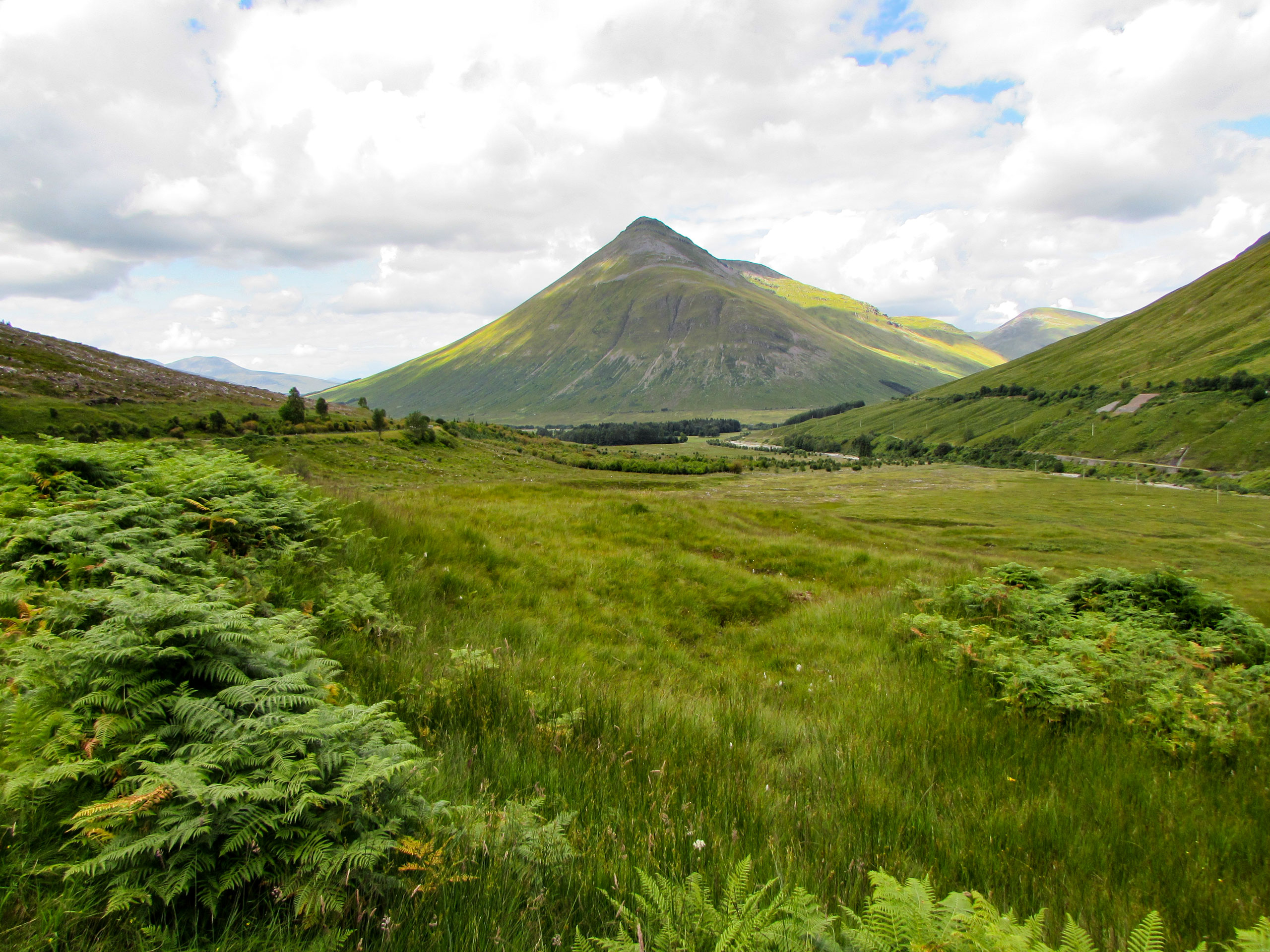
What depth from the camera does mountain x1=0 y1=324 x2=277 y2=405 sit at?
47.2 meters

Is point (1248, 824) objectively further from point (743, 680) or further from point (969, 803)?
point (743, 680)

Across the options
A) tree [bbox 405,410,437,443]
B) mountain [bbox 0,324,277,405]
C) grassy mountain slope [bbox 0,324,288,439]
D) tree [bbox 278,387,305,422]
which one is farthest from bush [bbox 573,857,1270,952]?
mountain [bbox 0,324,277,405]

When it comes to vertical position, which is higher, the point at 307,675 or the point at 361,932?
the point at 307,675

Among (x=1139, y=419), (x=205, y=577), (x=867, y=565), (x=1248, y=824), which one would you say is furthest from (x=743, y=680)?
(x=1139, y=419)

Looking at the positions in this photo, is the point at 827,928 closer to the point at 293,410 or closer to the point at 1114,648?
the point at 1114,648

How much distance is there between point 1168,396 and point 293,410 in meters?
197

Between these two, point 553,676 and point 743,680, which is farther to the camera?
point 743,680

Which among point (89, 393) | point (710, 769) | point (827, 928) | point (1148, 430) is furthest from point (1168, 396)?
point (89, 393)

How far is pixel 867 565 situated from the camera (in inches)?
602

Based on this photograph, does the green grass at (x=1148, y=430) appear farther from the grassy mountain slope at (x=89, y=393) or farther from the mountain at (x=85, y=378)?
the mountain at (x=85, y=378)

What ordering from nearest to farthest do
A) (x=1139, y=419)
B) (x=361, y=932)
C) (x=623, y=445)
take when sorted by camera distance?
(x=361, y=932)
(x=1139, y=419)
(x=623, y=445)

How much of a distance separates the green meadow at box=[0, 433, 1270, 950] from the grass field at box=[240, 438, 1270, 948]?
0.08ft

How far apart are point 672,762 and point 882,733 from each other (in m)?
2.41

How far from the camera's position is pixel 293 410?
48.7 m
